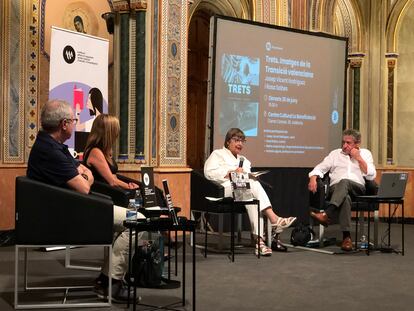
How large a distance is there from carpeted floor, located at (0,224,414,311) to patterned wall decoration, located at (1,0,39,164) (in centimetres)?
106

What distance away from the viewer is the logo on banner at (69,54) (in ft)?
19.9

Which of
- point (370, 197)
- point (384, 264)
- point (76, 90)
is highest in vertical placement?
point (76, 90)

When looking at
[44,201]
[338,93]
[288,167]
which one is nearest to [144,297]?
[44,201]

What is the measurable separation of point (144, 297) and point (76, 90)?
2.81 meters

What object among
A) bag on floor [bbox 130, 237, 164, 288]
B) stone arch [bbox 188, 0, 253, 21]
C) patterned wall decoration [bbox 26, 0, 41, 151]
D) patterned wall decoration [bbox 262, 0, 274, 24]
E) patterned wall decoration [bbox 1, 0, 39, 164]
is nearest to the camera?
bag on floor [bbox 130, 237, 164, 288]

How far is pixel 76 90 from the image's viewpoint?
621cm

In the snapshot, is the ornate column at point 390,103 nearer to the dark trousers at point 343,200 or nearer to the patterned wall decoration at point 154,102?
the dark trousers at point 343,200

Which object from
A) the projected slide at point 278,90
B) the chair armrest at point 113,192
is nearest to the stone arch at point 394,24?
the projected slide at point 278,90

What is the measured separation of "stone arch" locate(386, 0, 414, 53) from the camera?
35.3 ft

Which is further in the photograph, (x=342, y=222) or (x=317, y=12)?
(x=317, y=12)

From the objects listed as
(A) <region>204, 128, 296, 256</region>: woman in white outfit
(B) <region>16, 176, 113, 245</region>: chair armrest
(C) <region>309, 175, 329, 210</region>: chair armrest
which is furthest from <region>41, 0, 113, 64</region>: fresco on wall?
(B) <region>16, 176, 113, 245</region>: chair armrest

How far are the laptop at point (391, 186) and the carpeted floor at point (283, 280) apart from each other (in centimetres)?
55

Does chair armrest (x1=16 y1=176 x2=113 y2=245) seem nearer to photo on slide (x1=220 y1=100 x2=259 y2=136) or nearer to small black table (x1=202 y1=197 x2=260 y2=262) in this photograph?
small black table (x1=202 y1=197 x2=260 y2=262)

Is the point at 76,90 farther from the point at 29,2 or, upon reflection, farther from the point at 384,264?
the point at 384,264
